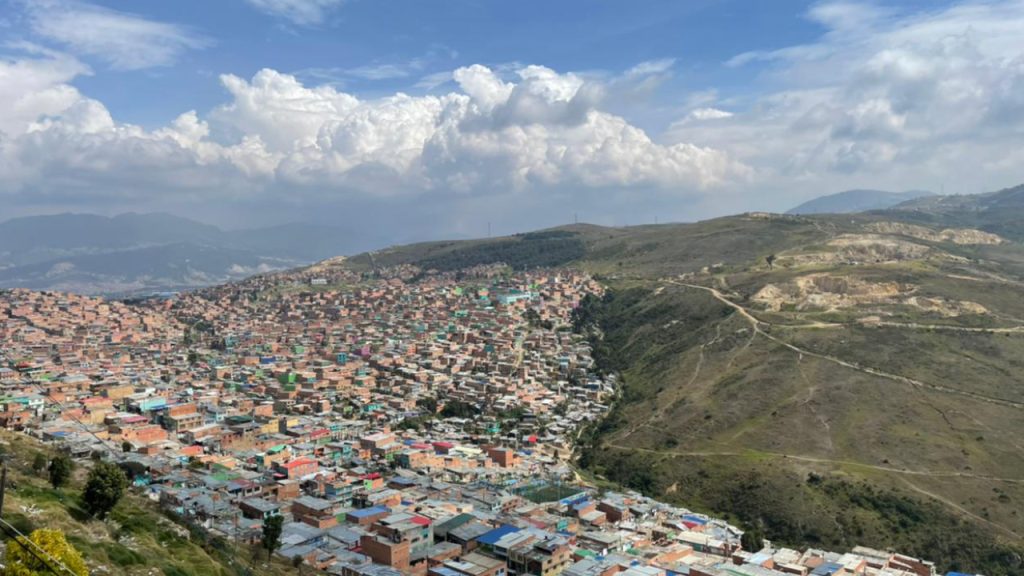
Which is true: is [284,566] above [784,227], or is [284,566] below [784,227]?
below

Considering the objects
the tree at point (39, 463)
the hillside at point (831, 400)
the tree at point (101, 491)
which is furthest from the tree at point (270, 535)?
the hillside at point (831, 400)

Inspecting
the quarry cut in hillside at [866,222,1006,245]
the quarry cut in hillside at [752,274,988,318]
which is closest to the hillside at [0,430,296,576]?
the quarry cut in hillside at [752,274,988,318]

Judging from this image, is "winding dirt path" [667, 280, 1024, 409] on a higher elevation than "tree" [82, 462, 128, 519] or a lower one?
lower

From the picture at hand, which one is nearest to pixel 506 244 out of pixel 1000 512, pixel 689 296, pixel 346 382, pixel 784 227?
pixel 784 227

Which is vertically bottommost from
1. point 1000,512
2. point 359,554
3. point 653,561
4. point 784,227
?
point 1000,512

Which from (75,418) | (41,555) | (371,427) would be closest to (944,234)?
(371,427)

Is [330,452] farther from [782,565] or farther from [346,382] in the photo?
[782,565]

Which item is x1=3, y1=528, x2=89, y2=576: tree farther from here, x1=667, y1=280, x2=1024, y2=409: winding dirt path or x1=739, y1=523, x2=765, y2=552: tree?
x1=667, y1=280, x2=1024, y2=409: winding dirt path

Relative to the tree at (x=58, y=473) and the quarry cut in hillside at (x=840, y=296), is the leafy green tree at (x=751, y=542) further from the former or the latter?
the quarry cut in hillside at (x=840, y=296)
